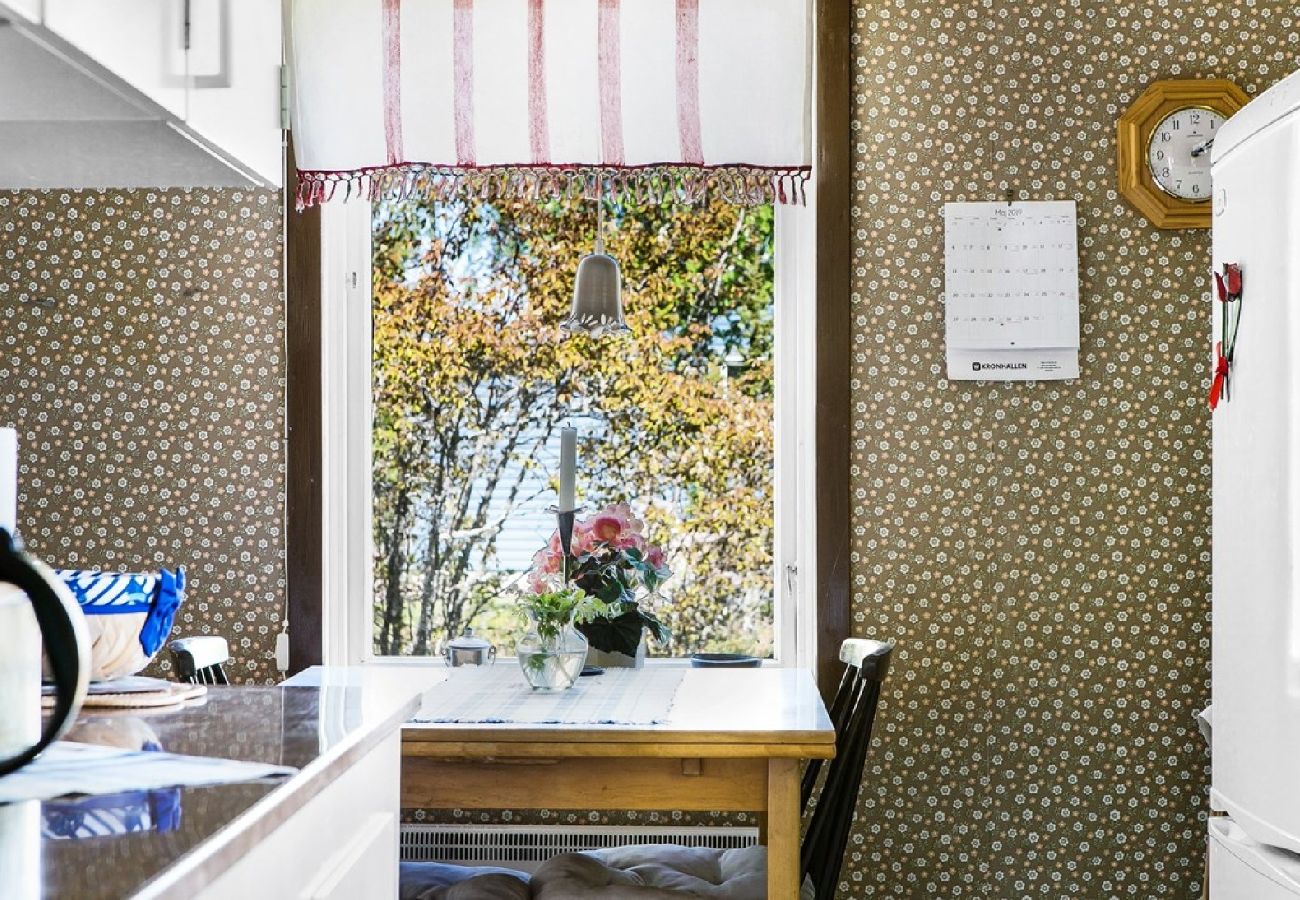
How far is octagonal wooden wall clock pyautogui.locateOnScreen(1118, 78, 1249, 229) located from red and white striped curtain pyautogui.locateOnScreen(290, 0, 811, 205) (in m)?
0.71

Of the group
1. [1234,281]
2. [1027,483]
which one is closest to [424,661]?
[1027,483]

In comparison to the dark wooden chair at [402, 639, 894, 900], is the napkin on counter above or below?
above

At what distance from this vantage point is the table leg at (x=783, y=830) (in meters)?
1.96

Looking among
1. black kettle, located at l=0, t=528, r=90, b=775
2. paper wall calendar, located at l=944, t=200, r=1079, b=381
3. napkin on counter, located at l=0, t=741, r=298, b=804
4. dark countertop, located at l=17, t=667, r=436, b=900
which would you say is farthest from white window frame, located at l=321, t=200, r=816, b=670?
black kettle, located at l=0, t=528, r=90, b=775

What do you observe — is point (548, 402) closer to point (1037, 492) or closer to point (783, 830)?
point (1037, 492)

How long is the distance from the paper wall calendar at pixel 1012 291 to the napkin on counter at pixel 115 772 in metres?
2.09

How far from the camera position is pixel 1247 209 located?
194cm

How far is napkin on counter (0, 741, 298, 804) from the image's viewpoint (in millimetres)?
966

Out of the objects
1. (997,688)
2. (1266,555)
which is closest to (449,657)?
(997,688)

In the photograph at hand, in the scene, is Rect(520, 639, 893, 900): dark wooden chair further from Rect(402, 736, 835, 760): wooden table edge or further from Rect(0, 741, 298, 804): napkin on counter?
Rect(0, 741, 298, 804): napkin on counter

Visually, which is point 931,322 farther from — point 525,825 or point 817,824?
point 525,825

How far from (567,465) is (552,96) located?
0.90 meters

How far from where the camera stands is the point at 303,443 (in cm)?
290

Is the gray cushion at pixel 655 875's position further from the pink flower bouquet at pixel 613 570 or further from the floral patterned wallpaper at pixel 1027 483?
the floral patterned wallpaper at pixel 1027 483
